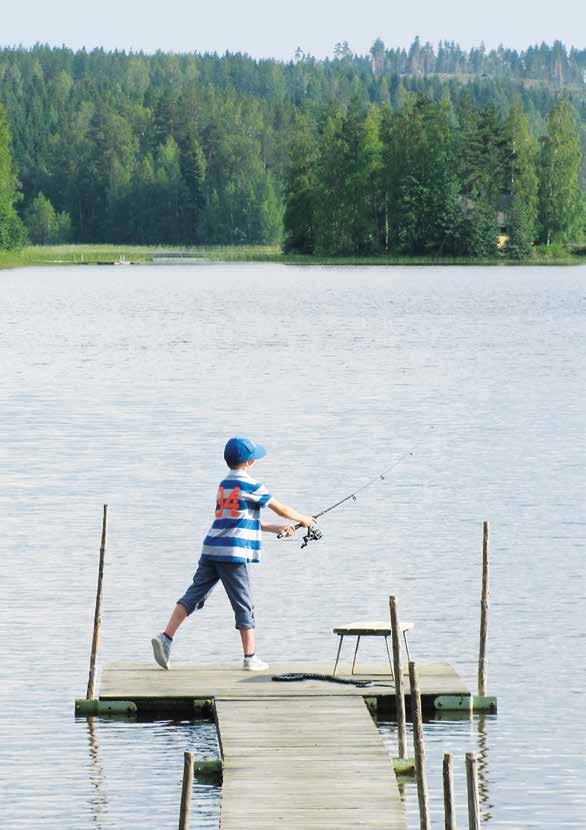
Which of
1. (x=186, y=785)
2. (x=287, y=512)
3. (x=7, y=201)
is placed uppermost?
(x=7, y=201)

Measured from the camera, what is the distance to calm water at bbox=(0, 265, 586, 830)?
14750 millimetres

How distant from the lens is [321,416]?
44.8 m

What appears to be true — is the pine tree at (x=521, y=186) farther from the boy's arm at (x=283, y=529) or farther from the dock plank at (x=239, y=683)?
the boy's arm at (x=283, y=529)

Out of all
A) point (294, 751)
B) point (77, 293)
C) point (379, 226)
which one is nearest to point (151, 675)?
point (294, 751)

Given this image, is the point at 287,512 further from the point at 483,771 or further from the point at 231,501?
the point at 483,771

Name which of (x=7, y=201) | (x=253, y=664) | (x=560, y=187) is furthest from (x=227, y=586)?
(x=560, y=187)

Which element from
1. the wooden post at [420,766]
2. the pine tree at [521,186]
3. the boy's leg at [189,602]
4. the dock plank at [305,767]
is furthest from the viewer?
the pine tree at [521,186]

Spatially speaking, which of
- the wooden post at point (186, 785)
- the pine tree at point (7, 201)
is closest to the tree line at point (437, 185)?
the pine tree at point (7, 201)

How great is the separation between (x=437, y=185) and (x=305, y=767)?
15261 centimetres

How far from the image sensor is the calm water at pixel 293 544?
→ 14.8m

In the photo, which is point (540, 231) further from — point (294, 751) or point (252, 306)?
point (294, 751)

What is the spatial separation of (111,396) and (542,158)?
125070 millimetres

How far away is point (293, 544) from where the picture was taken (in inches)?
1055

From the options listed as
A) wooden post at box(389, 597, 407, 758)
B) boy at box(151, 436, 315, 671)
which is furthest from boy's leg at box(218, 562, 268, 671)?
wooden post at box(389, 597, 407, 758)
